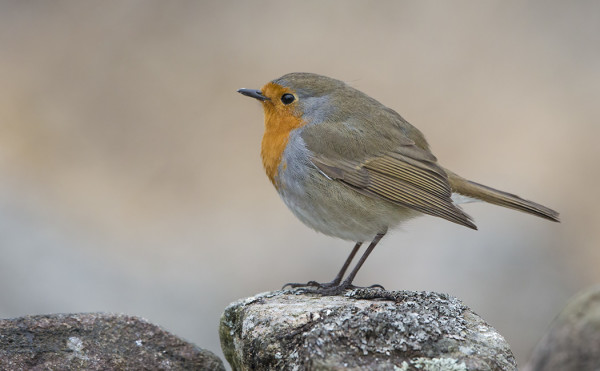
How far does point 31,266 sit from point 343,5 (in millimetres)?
6786

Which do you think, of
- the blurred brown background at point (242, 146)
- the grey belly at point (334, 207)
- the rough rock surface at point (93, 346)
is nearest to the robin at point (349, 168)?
the grey belly at point (334, 207)

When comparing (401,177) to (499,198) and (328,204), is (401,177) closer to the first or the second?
(328,204)

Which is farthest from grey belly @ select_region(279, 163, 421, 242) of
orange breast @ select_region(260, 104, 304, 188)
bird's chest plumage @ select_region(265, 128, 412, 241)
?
orange breast @ select_region(260, 104, 304, 188)

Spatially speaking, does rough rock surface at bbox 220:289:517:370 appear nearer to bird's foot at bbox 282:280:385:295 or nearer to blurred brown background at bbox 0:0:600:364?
bird's foot at bbox 282:280:385:295

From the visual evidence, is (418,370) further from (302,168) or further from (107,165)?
(107,165)

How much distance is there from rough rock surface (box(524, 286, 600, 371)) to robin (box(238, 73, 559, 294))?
3.94ft

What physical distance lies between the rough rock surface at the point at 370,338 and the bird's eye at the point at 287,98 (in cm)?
202

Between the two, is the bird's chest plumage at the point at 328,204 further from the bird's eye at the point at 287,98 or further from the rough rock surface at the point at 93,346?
the rough rock surface at the point at 93,346

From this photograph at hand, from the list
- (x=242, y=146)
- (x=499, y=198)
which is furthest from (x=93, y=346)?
(x=242, y=146)

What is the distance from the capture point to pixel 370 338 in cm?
340

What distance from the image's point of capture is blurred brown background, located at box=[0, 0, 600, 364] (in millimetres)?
7859

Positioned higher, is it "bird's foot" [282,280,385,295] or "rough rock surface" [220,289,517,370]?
"bird's foot" [282,280,385,295]

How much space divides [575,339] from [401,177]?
1.99m

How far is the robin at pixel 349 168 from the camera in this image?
5238 millimetres
